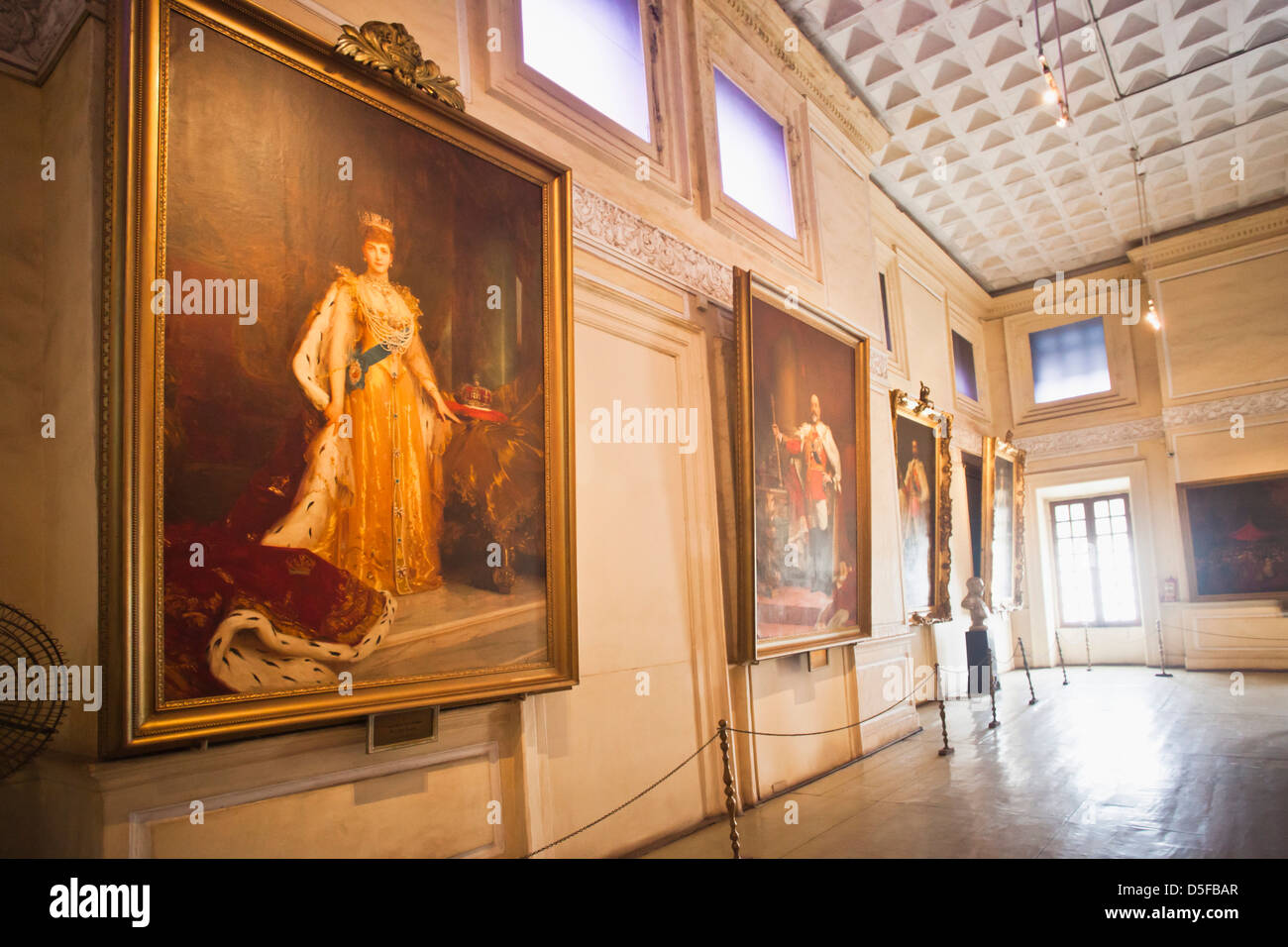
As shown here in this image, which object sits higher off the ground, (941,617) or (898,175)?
(898,175)

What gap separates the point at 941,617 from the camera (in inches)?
502

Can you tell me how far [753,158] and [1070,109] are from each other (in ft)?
19.1

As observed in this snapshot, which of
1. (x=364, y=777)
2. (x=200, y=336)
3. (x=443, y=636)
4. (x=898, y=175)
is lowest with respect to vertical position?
(x=364, y=777)

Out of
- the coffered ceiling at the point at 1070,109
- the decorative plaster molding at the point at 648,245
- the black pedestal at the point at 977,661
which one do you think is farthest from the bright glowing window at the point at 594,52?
the black pedestal at the point at 977,661

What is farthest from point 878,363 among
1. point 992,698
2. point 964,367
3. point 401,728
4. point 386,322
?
point 401,728

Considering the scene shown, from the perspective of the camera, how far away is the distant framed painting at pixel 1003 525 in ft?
50.7

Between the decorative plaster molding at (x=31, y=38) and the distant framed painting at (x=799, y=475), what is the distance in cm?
491

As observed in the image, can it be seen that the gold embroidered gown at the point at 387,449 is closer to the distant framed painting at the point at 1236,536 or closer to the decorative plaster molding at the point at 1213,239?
the distant framed painting at the point at 1236,536

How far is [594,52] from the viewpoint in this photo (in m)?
6.68

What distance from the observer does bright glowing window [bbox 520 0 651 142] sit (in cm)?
608
